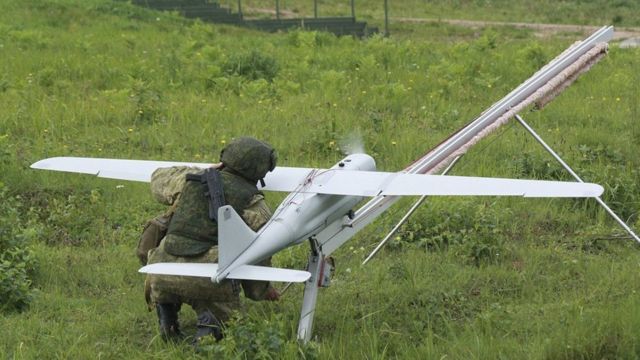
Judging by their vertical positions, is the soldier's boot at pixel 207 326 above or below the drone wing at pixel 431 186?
below

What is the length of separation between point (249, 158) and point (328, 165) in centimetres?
425

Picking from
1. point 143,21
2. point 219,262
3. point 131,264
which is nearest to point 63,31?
point 143,21

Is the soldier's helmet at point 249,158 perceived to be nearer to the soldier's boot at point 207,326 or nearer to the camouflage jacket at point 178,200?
the camouflage jacket at point 178,200

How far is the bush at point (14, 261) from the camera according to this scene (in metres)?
6.87

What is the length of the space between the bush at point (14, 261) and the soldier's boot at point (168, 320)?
1150 millimetres

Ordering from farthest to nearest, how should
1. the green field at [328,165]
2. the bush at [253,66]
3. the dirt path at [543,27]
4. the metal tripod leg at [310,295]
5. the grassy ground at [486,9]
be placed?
1. the grassy ground at [486,9]
2. the dirt path at [543,27]
3. the bush at [253,66]
4. the green field at [328,165]
5. the metal tripod leg at [310,295]

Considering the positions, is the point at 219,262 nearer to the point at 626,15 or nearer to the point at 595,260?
the point at 595,260

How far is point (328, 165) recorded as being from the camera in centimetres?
1029

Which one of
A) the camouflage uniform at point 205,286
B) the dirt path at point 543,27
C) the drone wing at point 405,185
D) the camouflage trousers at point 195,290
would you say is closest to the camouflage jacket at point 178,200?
the camouflage uniform at point 205,286

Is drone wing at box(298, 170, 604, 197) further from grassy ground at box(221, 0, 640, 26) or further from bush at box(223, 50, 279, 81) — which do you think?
grassy ground at box(221, 0, 640, 26)

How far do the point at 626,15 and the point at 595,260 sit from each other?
22532 mm

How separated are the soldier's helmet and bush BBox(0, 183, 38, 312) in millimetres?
1777

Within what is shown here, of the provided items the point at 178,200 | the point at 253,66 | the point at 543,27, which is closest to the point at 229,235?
the point at 178,200

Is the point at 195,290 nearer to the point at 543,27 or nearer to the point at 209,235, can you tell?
the point at 209,235
